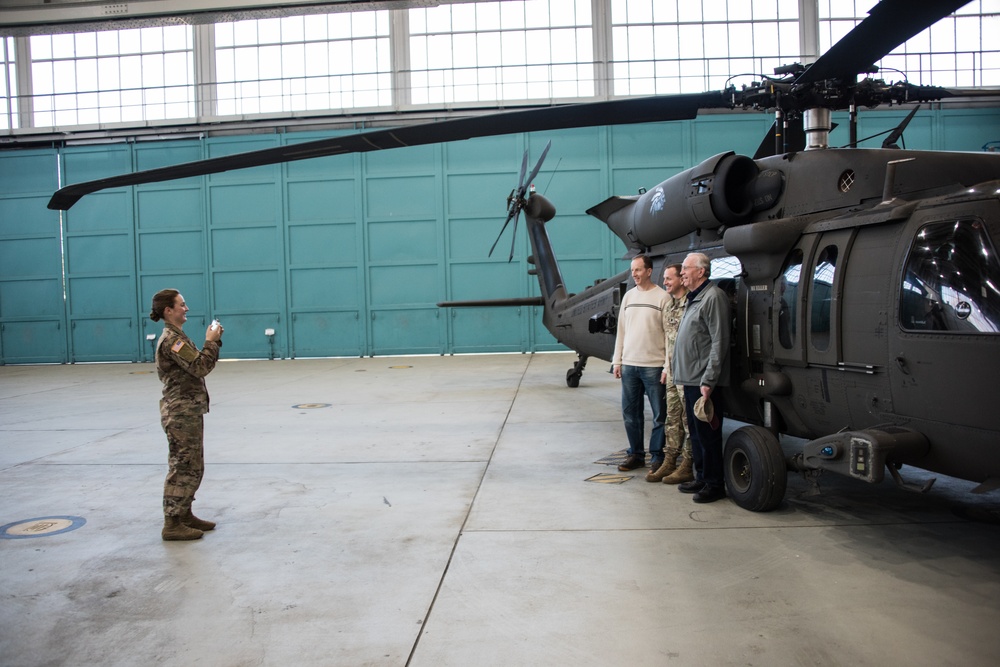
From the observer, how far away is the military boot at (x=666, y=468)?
18.9ft

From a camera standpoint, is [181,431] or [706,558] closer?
[706,558]

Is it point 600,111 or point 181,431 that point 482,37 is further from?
point 181,431

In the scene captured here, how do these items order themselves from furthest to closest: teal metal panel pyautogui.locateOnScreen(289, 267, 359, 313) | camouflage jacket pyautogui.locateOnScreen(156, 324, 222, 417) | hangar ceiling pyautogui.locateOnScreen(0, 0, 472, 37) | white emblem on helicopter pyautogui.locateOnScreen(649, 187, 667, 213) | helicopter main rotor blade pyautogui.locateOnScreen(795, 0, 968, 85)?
teal metal panel pyautogui.locateOnScreen(289, 267, 359, 313), hangar ceiling pyautogui.locateOnScreen(0, 0, 472, 37), white emblem on helicopter pyautogui.locateOnScreen(649, 187, 667, 213), camouflage jacket pyautogui.locateOnScreen(156, 324, 222, 417), helicopter main rotor blade pyautogui.locateOnScreen(795, 0, 968, 85)

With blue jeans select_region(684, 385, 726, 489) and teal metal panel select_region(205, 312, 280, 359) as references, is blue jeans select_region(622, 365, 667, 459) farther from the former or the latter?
teal metal panel select_region(205, 312, 280, 359)

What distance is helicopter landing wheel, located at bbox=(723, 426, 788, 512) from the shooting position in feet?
15.5

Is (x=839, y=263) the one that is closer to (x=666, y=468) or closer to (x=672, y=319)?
(x=672, y=319)

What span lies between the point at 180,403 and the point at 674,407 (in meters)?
3.69

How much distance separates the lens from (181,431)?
4.50 m

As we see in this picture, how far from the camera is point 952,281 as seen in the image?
3697 mm

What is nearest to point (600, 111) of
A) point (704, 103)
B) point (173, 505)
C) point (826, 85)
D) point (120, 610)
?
point (704, 103)

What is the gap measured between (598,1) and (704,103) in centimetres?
1559

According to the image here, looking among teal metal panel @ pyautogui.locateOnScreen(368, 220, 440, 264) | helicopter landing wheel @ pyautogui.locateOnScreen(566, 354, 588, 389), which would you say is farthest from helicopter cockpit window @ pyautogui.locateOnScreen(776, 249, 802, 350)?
teal metal panel @ pyautogui.locateOnScreen(368, 220, 440, 264)

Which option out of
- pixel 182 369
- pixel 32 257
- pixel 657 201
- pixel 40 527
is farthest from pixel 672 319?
pixel 32 257

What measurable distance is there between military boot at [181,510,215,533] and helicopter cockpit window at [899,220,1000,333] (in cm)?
457
